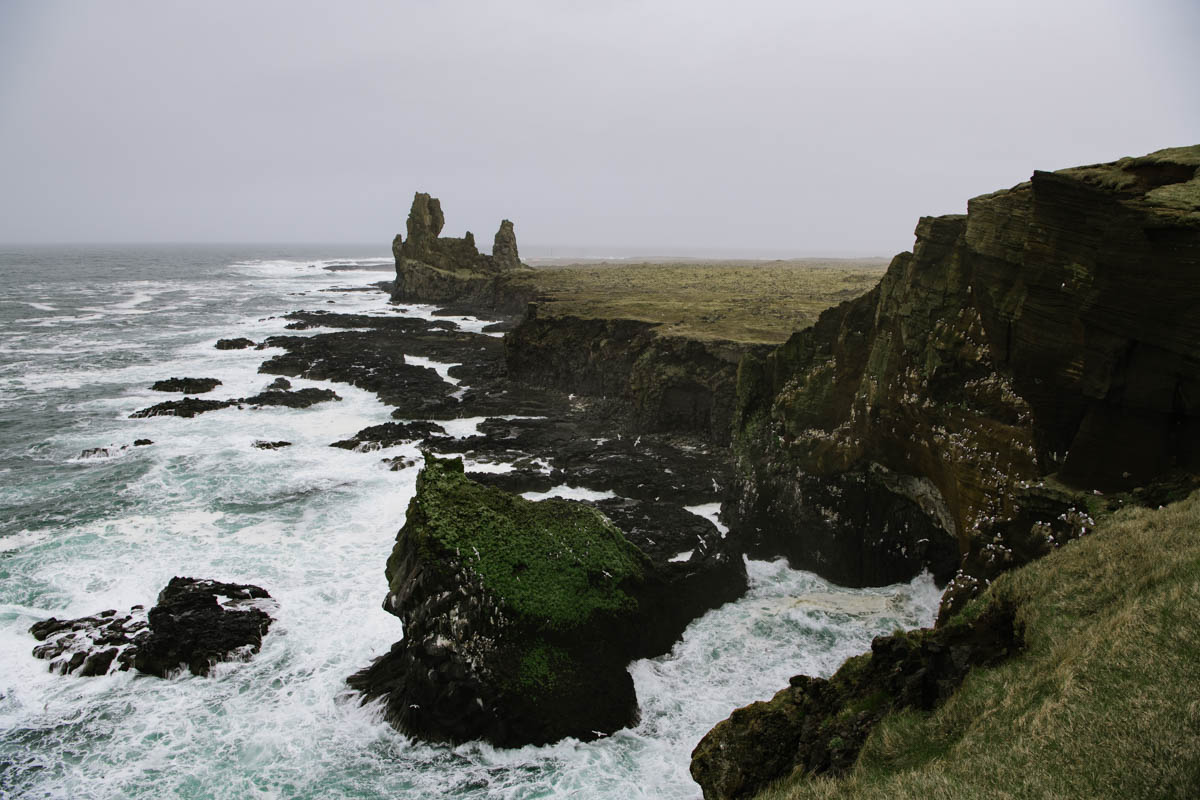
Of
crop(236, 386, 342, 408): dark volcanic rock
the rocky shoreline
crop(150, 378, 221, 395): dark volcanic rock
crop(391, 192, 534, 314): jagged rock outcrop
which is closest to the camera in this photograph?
the rocky shoreline

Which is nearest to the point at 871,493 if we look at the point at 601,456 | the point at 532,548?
the point at 532,548

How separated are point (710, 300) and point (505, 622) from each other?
45.1 metres

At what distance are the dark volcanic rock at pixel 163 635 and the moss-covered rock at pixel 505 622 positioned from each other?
3.78 m

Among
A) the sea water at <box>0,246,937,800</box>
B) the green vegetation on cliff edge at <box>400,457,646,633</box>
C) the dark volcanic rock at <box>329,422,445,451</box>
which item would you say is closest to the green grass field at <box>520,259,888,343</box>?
the dark volcanic rock at <box>329,422,445,451</box>

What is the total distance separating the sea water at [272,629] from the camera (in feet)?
46.6

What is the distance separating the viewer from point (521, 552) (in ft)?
55.9

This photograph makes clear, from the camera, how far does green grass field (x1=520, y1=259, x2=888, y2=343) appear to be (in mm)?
42250

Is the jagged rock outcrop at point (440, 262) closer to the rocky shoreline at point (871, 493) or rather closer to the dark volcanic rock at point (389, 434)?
the dark volcanic rock at point (389, 434)

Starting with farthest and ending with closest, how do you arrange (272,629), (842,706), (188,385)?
1. (188,385)
2. (272,629)
3. (842,706)

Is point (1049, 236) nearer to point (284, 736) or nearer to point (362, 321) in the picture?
point (284, 736)

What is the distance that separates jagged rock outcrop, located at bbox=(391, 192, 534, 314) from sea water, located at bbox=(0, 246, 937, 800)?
190ft

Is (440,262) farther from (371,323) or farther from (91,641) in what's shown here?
(91,641)

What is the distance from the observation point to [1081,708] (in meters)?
8.54

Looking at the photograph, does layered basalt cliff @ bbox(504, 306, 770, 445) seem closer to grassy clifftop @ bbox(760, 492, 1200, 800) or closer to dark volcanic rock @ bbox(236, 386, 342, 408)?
dark volcanic rock @ bbox(236, 386, 342, 408)
